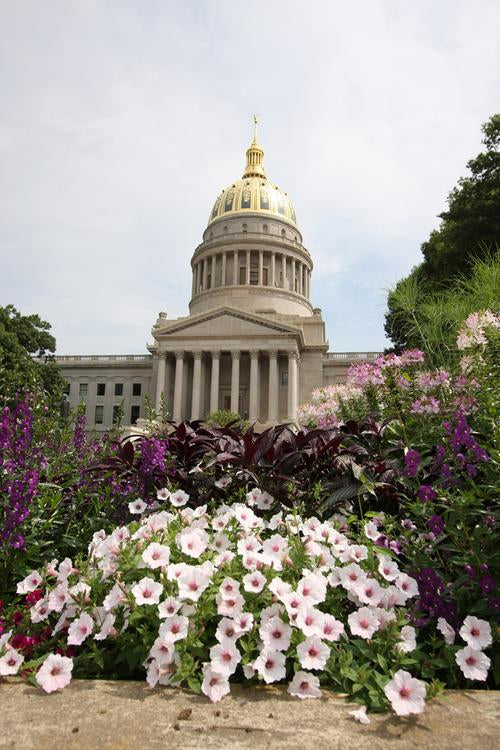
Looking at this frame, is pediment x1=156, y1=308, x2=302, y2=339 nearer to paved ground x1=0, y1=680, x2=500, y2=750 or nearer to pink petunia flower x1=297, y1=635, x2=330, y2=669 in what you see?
pink petunia flower x1=297, y1=635, x2=330, y2=669

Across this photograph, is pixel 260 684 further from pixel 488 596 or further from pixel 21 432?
pixel 21 432

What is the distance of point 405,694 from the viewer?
2.52 meters

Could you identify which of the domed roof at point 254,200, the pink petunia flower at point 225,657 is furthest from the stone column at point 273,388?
the pink petunia flower at point 225,657

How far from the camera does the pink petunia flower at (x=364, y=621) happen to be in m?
3.06

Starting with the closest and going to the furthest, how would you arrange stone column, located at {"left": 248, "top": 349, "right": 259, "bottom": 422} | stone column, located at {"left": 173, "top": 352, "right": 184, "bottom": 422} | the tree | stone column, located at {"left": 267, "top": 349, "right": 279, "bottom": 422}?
the tree, stone column, located at {"left": 267, "top": 349, "right": 279, "bottom": 422}, stone column, located at {"left": 248, "top": 349, "right": 259, "bottom": 422}, stone column, located at {"left": 173, "top": 352, "right": 184, "bottom": 422}

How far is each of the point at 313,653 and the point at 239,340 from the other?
54.8m

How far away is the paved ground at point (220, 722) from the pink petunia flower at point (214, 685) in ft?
0.12

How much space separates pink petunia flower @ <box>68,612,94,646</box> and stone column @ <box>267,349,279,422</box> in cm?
5178

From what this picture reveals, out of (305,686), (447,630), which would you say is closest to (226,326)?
(447,630)

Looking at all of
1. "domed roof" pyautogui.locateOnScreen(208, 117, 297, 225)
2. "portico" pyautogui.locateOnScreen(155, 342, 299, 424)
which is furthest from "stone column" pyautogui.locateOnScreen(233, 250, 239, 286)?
"portico" pyautogui.locateOnScreen(155, 342, 299, 424)

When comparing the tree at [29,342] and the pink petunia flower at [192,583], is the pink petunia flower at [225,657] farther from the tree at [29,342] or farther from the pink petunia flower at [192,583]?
the tree at [29,342]

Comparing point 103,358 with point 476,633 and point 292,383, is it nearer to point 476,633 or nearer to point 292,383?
point 292,383

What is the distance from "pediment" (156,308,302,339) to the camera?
56.8 metres

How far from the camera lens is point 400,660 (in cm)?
290
